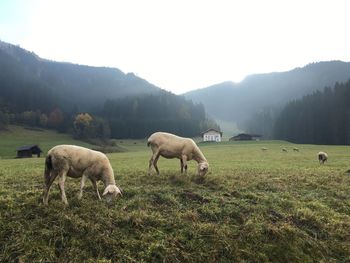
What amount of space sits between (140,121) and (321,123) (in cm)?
8476

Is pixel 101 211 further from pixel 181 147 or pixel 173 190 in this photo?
pixel 181 147

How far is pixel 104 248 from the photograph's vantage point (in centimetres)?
852

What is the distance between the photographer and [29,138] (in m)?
125

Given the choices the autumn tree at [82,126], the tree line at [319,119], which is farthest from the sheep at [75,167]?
the autumn tree at [82,126]

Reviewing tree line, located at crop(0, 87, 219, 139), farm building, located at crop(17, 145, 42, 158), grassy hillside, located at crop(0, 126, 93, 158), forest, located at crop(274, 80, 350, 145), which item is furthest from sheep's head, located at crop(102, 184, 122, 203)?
tree line, located at crop(0, 87, 219, 139)

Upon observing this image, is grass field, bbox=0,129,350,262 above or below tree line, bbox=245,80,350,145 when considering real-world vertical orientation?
below

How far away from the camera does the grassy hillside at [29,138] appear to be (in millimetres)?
103500

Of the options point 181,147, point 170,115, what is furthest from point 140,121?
point 181,147

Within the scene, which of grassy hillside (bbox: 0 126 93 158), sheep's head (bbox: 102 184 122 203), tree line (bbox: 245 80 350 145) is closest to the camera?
sheep's head (bbox: 102 184 122 203)

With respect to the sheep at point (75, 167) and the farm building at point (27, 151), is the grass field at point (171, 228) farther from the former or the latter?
the farm building at point (27, 151)

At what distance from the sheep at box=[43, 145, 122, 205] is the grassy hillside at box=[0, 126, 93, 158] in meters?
91.5

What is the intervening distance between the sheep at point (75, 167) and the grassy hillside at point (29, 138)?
91.5m

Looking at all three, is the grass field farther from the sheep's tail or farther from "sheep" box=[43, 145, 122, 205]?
the sheep's tail

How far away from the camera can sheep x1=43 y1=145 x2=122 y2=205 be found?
1071 cm
